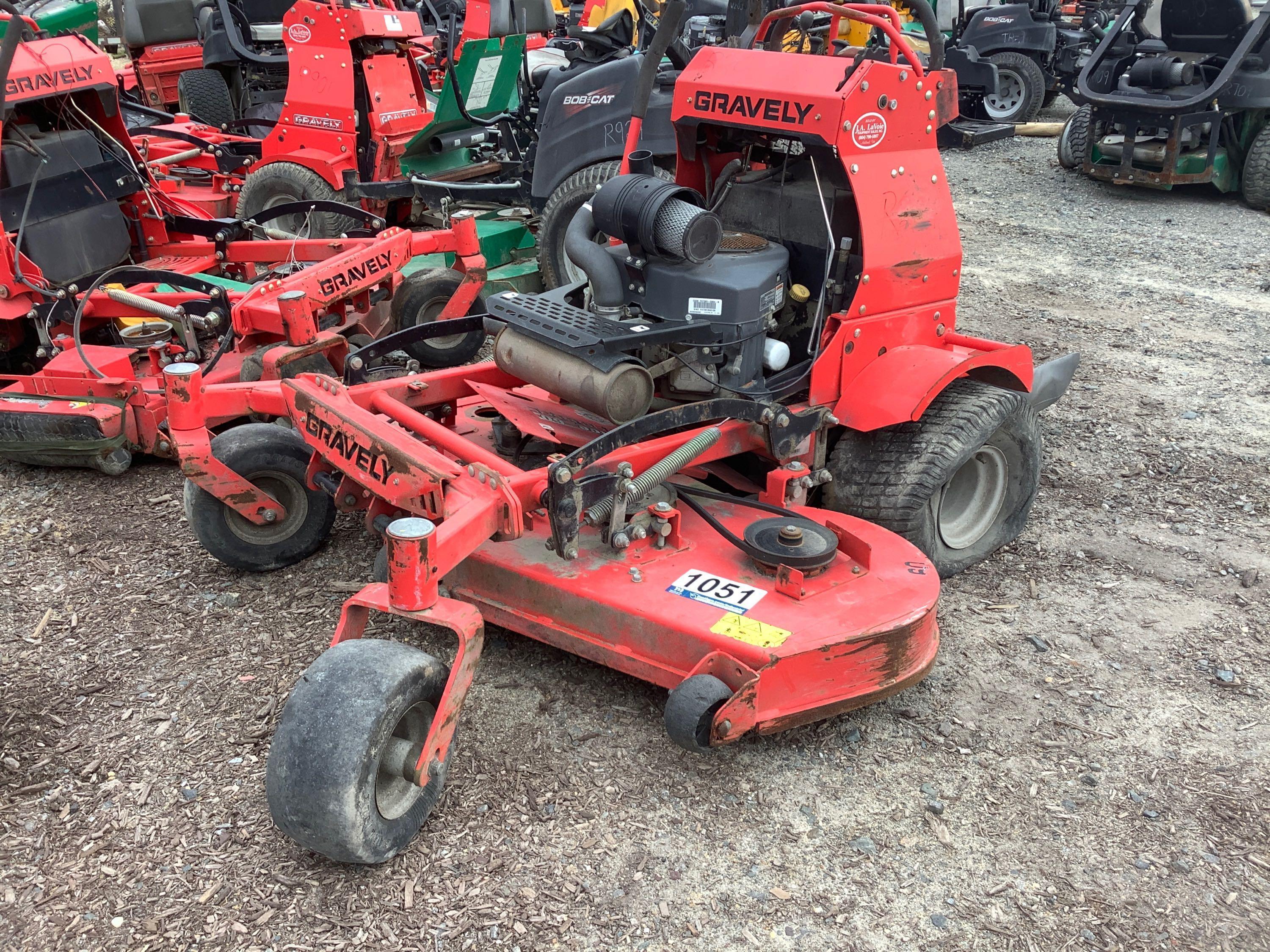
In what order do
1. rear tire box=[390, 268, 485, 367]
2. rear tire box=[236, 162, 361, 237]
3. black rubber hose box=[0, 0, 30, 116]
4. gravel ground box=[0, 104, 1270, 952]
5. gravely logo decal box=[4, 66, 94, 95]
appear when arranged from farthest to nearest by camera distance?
rear tire box=[236, 162, 361, 237]
rear tire box=[390, 268, 485, 367]
gravely logo decal box=[4, 66, 94, 95]
black rubber hose box=[0, 0, 30, 116]
gravel ground box=[0, 104, 1270, 952]

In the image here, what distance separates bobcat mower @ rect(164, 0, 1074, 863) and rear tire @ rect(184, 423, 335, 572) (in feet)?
0.03

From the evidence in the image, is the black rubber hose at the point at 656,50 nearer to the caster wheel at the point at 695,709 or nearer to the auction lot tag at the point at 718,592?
the auction lot tag at the point at 718,592

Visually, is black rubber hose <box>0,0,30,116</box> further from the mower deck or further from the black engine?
the mower deck

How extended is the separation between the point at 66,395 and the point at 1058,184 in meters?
9.50

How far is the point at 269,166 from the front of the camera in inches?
290

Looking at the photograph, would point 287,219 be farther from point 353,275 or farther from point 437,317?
point 353,275

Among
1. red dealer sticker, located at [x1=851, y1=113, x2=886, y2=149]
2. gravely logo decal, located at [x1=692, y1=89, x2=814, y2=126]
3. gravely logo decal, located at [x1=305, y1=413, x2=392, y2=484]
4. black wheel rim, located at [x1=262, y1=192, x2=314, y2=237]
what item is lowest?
black wheel rim, located at [x1=262, y1=192, x2=314, y2=237]

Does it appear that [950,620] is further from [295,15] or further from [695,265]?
[295,15]

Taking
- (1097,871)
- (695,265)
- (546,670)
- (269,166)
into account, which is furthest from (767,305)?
(269,166)

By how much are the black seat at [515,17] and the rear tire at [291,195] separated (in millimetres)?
1822

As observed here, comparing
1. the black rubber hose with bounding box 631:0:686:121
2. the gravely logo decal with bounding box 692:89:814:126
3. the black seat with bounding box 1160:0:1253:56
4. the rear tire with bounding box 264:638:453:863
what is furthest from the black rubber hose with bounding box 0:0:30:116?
the black seat with bounding box 1160:0:1253:56

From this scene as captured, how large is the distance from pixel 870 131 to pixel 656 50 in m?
0.88

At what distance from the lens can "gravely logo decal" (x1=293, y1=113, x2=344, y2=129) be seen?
7.35m

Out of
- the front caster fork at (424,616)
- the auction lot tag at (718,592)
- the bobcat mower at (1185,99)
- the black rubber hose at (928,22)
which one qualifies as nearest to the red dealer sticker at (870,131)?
the black rubber hose at (928,22)
